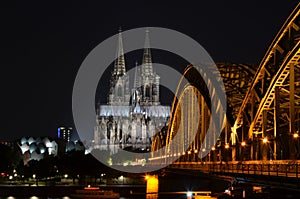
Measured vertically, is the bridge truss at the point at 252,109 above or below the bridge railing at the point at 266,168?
above

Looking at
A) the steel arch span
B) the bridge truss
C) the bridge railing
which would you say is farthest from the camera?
the steel arch span

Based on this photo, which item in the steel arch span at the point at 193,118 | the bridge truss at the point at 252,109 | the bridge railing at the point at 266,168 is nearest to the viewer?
the bridge railing at the point at 266,168

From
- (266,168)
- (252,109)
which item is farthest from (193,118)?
(266,168)

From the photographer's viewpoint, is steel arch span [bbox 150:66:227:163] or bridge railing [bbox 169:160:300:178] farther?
steel arch span [bbox 150:66:227:163]

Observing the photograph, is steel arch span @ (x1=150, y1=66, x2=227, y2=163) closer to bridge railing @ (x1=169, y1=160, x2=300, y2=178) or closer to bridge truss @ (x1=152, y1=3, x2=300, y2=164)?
bridge truss @ (x1=152, y1=3, x2=300, y2=164)

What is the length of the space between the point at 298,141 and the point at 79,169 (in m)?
91.7

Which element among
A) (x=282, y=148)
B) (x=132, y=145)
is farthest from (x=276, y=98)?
(x=132, y=145)

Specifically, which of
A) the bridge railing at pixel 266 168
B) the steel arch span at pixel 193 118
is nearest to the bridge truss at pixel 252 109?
the steel arch span at pixel 193 118

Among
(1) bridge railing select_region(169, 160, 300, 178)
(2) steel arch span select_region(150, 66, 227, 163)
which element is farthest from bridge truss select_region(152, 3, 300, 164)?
(1) bridge railing select_region(169, 160, 300, 178)

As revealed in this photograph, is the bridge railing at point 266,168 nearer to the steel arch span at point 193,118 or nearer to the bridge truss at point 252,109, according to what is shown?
the bridge truss at point 252,109

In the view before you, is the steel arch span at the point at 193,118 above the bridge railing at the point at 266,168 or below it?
above

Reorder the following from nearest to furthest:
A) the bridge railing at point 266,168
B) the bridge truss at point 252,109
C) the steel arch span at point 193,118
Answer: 1. the bridge railing at point 266,168
2. the bridge truss at point 252,109
3. the steel arch span at point 193,118

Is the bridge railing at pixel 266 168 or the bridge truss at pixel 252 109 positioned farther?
the bridge truss at pixel 252 109

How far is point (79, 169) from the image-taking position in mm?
119375
